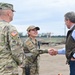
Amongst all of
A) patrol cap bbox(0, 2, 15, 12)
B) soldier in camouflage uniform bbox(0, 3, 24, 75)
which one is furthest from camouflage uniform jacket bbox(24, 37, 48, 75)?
patrol cap bbox(0, 2, 15, 12)

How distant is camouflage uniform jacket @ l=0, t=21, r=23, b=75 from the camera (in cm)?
573

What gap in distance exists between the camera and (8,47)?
5.85 m

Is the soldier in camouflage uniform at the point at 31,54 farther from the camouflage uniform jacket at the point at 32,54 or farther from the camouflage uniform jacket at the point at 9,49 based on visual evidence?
the camouflage uniform jacket at the point at 9,49

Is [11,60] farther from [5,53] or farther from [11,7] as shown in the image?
[11,7]

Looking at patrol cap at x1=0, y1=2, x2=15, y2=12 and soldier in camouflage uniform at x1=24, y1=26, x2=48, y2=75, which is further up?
patrol cap at x1=0, y1=2, x2=15, y2=12

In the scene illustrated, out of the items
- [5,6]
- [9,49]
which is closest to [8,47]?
[9,49]

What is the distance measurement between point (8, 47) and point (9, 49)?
36 millimetres

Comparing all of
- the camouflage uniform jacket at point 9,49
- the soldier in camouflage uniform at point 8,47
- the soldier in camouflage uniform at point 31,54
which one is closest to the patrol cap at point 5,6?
the soldier in camouflage uniform at point 8,47

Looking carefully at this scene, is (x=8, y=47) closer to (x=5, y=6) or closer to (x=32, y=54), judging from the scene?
(x=5, y=6)

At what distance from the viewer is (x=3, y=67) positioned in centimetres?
582

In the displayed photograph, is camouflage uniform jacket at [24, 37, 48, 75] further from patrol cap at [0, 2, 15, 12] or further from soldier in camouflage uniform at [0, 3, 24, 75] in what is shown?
patrol cap at [0, 2, 15, 12]

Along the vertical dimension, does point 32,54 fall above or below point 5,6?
below

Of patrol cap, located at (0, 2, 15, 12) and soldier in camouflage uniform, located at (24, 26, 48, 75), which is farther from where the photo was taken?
soldier in camouflage uniform, located at (24, 26, 48, 75)

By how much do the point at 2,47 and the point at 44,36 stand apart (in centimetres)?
8025
